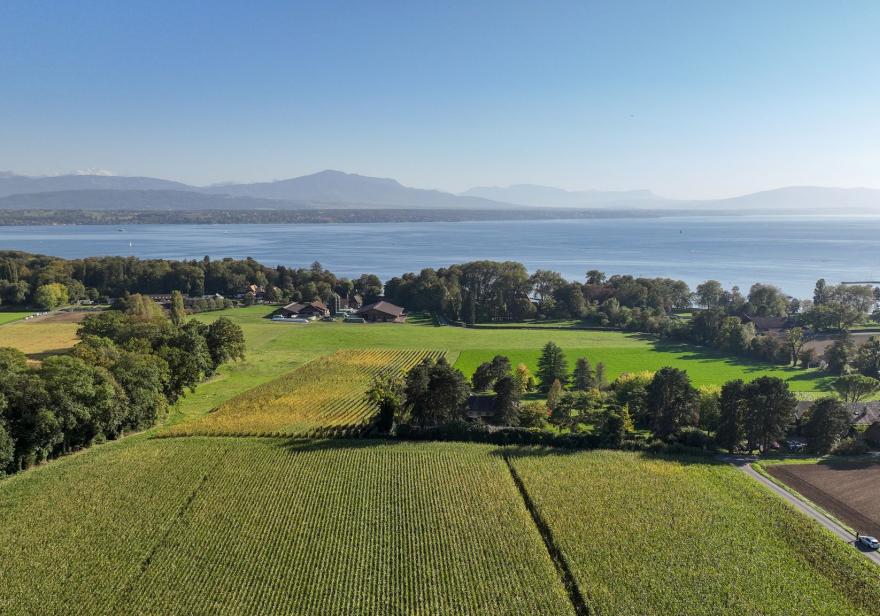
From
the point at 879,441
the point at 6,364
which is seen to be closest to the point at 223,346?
the point at 6,364

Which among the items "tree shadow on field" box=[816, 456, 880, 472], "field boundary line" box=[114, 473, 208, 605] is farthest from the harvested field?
"tree shadow on field" box=[816, 456, 880, 472]

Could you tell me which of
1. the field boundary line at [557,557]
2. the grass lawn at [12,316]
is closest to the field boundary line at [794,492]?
the field boundary line at [557,557]

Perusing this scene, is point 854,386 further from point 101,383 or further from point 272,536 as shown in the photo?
point 101,383

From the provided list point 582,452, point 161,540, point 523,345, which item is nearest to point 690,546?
point 582,452

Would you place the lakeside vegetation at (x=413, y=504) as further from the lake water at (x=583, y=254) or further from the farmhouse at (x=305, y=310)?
the lake water at (x=583, y=254)

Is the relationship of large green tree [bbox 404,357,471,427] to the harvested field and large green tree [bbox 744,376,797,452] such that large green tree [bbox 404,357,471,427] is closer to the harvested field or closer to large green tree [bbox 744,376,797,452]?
large green tree [bbox 744,376,797,452]

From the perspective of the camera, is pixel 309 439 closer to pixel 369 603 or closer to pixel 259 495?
pixel 259 495
